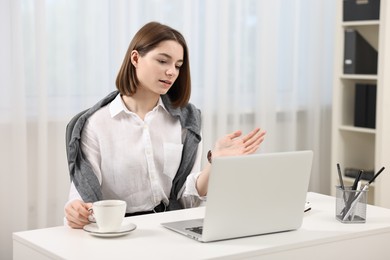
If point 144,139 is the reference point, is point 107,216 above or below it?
below

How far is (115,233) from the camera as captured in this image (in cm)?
182

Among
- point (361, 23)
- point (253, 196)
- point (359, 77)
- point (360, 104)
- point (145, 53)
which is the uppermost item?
point (361, 23)

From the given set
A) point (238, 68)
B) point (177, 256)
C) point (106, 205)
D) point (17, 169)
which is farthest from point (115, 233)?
point (238, 68)

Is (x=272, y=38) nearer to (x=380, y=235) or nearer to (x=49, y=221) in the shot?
(x=49, y=221)

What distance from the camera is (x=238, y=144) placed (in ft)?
7.18

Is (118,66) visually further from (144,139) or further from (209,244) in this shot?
(209,244)

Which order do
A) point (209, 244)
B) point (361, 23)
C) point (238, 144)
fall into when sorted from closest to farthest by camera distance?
point (209, 244)
point (238, 144)
point (361, 23)

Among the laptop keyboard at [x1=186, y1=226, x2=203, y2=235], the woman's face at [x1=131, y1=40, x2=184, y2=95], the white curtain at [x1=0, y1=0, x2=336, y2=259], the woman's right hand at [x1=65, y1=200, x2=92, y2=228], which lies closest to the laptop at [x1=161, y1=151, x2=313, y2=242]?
the laptop keyboard at [x1=186, y1=226, x2=203, y2=235]

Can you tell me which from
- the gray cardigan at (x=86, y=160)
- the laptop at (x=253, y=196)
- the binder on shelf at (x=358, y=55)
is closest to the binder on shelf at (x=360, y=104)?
the binder on shelf at (x=358, y=55)

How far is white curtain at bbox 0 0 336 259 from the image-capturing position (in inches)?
132

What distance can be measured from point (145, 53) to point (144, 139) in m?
0.30

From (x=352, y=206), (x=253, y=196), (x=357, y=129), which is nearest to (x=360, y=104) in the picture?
(x=357, y=129)

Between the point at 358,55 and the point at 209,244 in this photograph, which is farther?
the point at 358,55

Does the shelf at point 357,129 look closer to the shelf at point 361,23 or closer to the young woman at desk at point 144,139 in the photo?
the shelf at point 361,23
